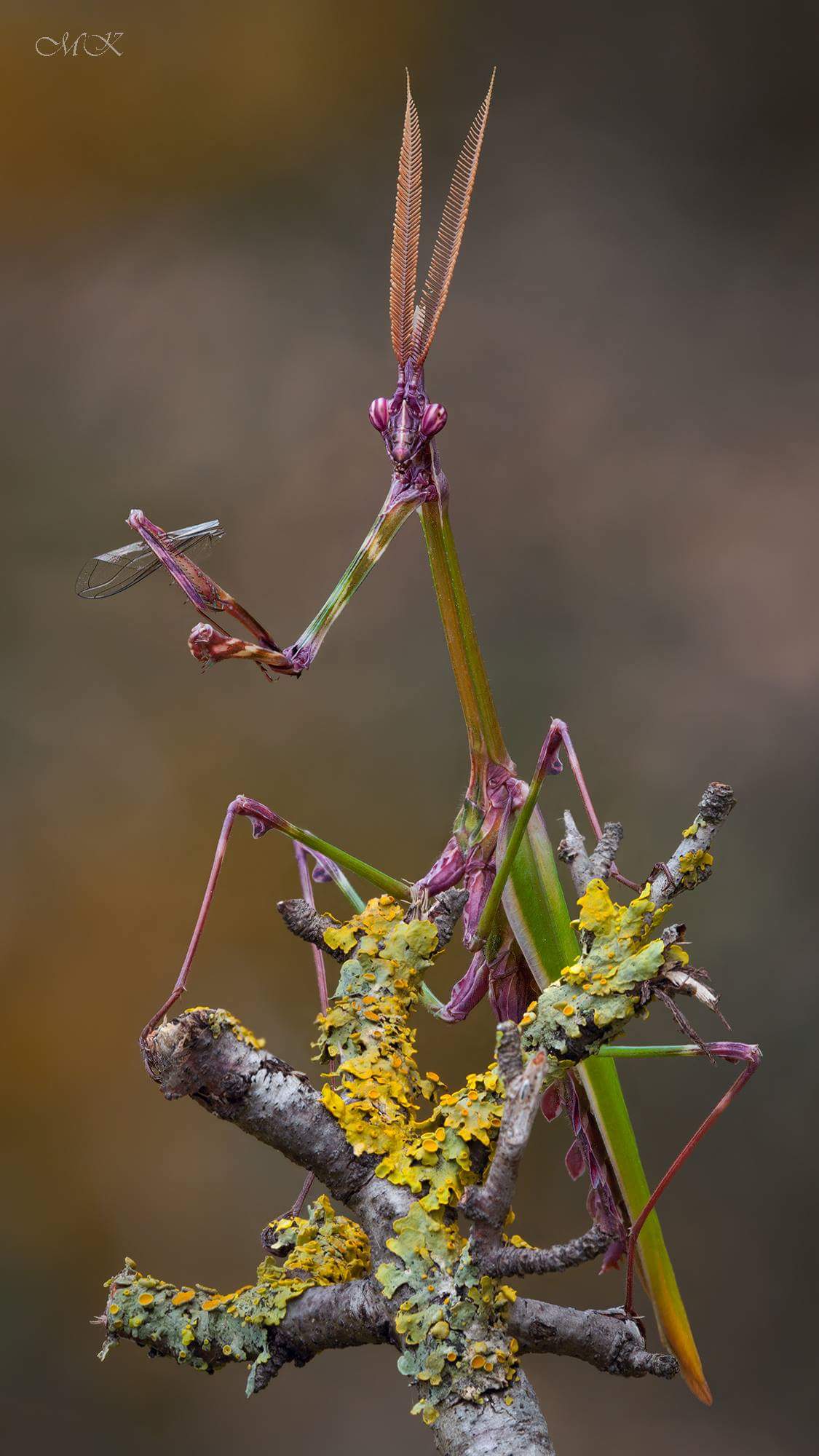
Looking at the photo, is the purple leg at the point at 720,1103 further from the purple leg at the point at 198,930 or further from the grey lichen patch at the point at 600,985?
the purple leg at the point at 198,930

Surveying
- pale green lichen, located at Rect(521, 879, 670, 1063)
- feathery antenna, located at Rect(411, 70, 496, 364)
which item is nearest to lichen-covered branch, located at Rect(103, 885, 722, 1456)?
pale green lichen, located at Rect(521, 879, 670, 1063)

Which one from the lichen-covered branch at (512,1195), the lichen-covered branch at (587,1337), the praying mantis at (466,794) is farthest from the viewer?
the praying mantis at (466,794)

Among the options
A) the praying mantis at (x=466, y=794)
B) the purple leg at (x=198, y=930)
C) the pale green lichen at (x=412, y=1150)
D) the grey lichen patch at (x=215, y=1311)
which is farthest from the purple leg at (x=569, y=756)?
the grey lichen patch at (x=215, y=1311)

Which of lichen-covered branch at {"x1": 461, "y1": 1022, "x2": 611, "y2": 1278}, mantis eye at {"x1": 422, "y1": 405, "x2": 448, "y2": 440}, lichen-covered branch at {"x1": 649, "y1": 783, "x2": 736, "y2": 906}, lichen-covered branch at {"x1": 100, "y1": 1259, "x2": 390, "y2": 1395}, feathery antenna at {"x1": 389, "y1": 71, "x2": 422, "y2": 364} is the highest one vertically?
feathery antenna at {"x1": 389, "y1": 71, "x2": 422, "y2": 364}

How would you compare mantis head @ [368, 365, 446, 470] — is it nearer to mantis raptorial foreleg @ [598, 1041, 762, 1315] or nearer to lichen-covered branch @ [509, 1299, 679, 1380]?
mantis raptorial foreleg @ [598, 1041, 762, 1315]

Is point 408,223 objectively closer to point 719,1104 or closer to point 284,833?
point 284,833

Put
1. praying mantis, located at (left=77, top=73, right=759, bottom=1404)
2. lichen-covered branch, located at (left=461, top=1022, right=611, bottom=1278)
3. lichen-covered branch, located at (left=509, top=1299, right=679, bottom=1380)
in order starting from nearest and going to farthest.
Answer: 1. lichen-covered branch, located at (left=461, top=1022, right=611, bottom=1278)
2. lichen-covered branch, located at (left=509, top=1299, right=679, bottom=1380)
3. praying mantis, located at (left=77, top=73, right=759, bottom=1404)

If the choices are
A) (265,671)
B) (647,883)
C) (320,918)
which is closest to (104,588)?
(265,671)

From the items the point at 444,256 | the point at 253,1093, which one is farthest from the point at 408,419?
the point at 253,1093
